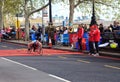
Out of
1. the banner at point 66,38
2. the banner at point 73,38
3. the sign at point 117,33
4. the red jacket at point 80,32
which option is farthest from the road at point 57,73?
the banner at point 66,38

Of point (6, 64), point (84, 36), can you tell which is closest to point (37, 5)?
point (84, 36)

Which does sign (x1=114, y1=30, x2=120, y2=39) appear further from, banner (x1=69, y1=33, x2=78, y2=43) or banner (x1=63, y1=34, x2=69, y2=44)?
banner (x1=63, y1=34, x2=69, y2=44)

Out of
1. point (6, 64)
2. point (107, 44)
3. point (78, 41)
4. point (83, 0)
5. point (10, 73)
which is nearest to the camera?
point (10, 73)

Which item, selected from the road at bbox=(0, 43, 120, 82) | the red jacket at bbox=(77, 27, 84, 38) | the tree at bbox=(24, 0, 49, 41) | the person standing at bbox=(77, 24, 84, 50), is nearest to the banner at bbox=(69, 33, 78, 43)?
the person standing at bbox=(77, 24, 84, 50)

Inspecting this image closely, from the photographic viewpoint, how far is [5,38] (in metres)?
53.7

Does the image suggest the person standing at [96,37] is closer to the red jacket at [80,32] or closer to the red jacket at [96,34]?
the red jacket at [96,34]

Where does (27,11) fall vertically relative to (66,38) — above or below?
above

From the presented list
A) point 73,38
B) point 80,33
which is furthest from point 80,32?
point 73,38

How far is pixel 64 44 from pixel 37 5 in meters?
18.6

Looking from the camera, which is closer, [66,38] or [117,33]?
[117,33]

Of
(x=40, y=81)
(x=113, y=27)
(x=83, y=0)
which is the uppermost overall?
(x=83, y=0)

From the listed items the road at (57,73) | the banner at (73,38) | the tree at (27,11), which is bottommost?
the road at (57,73)

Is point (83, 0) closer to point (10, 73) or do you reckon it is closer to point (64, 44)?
point (64, 44)

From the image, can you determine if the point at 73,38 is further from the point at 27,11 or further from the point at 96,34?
the point at 27,11
